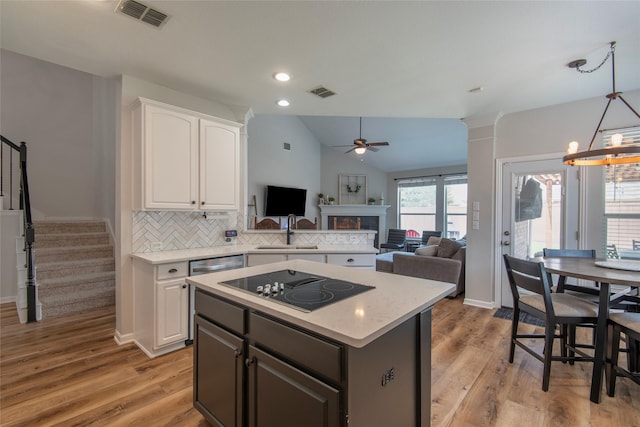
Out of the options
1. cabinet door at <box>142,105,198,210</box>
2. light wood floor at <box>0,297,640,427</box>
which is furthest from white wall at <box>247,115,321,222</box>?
light wood floor at <box>0,297,640,427</box>

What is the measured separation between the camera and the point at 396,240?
880cm

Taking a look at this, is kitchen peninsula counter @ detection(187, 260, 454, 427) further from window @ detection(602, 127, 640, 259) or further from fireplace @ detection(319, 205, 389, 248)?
fireplace @ detection(319, 205, 389, 248)

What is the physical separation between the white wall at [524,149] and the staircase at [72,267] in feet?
16.9

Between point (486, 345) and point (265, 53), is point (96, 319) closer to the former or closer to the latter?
point (265, 53)

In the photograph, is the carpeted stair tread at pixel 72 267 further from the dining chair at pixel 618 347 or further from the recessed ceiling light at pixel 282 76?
the dining chair at pixel 618 347

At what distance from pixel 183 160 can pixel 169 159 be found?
5.3 inches

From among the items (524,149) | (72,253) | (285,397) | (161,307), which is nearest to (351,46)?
(285,397)

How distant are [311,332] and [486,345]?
256 cm

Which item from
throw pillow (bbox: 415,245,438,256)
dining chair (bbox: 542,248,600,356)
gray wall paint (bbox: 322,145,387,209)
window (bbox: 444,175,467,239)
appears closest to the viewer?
dining chair (bbox: 542,248,600,356)

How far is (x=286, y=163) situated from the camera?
793cm

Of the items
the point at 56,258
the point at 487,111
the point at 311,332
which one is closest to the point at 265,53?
the point at 311,332

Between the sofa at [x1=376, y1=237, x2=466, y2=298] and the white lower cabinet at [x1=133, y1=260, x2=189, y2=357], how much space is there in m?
3.37

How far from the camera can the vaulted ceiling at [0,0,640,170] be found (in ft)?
6.40

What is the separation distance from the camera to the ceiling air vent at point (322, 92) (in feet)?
10.6
